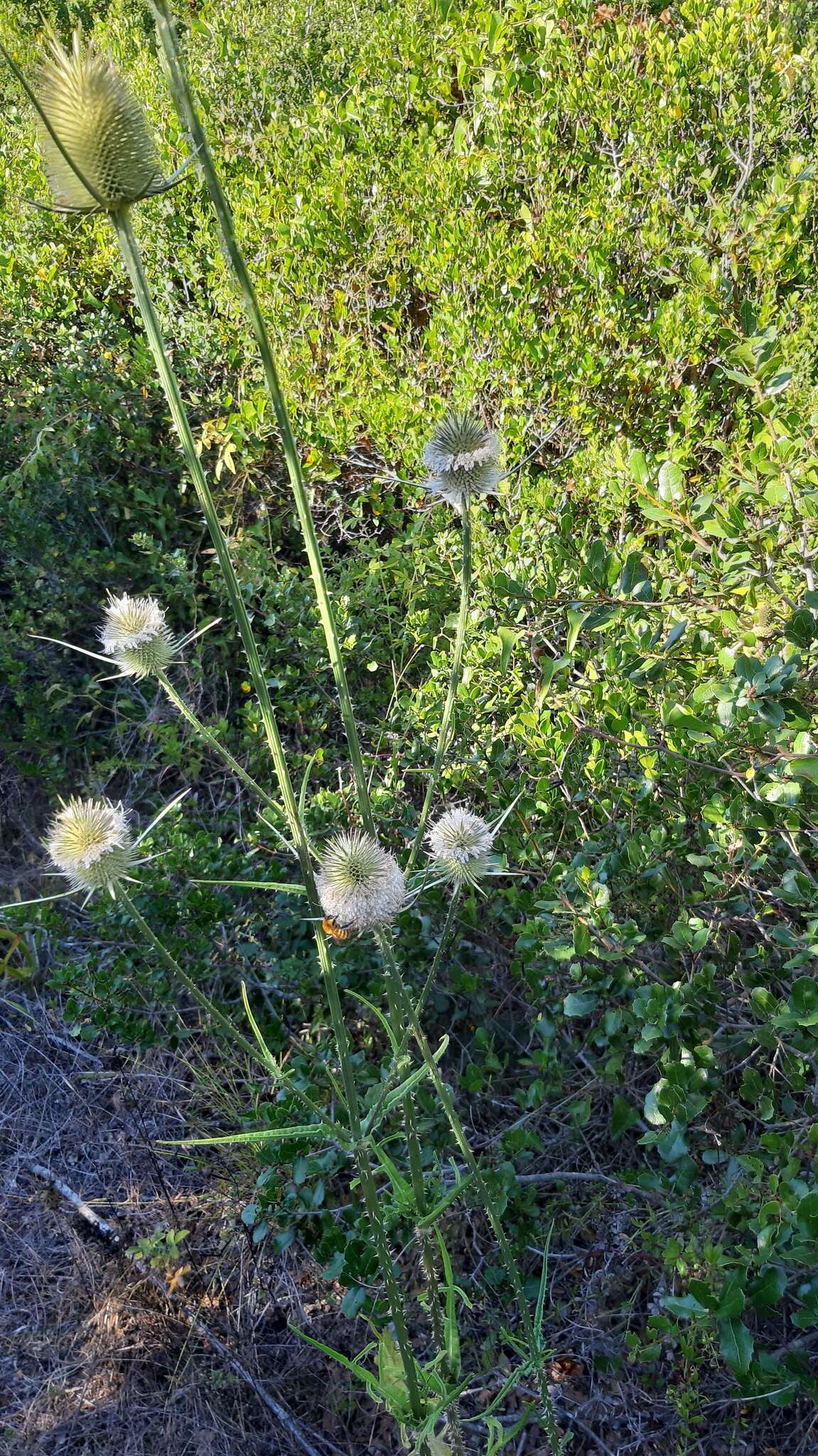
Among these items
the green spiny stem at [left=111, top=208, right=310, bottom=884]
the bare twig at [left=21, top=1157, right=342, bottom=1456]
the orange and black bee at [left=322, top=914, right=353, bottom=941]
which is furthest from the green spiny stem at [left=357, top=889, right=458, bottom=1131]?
the bare twig at [left=21, top=1157, right=342, bottom=1456]

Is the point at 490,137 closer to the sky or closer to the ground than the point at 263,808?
closer to the sky

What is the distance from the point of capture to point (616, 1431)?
197 centimetres

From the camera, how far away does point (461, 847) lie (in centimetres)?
143

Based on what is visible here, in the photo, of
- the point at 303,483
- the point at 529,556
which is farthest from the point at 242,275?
the point at 529,556

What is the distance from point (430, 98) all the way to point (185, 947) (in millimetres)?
3012

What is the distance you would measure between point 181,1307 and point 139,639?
1689mm

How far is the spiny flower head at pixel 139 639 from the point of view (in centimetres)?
143

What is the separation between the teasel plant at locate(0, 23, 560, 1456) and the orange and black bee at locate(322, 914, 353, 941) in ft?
0.05

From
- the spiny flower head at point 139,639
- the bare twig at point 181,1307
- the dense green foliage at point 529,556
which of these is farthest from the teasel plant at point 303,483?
the bare twig at point 181,1307

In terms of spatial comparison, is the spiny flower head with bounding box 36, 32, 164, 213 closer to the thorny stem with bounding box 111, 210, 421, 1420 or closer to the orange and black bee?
the thorny stem with bounding box 111, 210, 421, 1420

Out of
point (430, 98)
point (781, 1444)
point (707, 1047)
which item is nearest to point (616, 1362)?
point (781, 1444)

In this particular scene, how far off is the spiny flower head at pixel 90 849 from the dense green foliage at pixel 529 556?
82 centimetres

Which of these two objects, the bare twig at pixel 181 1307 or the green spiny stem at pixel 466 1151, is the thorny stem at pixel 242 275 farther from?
the bare twig at pixel 181 1307

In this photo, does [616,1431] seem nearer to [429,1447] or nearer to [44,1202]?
[429,1447]
